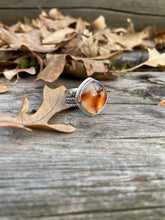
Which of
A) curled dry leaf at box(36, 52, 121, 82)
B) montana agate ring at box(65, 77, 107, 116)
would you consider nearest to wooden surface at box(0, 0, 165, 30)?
curled dry leaf at box(36, 52, 121, 82)

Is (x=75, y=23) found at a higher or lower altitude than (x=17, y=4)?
lower

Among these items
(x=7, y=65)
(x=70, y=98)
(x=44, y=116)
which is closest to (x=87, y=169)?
(x=44, y=116)

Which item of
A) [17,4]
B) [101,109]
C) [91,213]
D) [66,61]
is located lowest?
[91,213]

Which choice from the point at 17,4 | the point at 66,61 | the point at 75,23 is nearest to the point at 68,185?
the point at 66,61

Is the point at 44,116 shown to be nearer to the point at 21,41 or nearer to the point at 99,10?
the point at 21,41

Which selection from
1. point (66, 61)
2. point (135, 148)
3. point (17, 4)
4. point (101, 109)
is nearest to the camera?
point (135, 148)

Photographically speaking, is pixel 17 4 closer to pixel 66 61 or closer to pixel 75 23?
pixel 75 23

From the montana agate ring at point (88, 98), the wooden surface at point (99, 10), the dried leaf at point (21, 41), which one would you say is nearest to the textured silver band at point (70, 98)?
the montana agate ring at point (88, 98)
